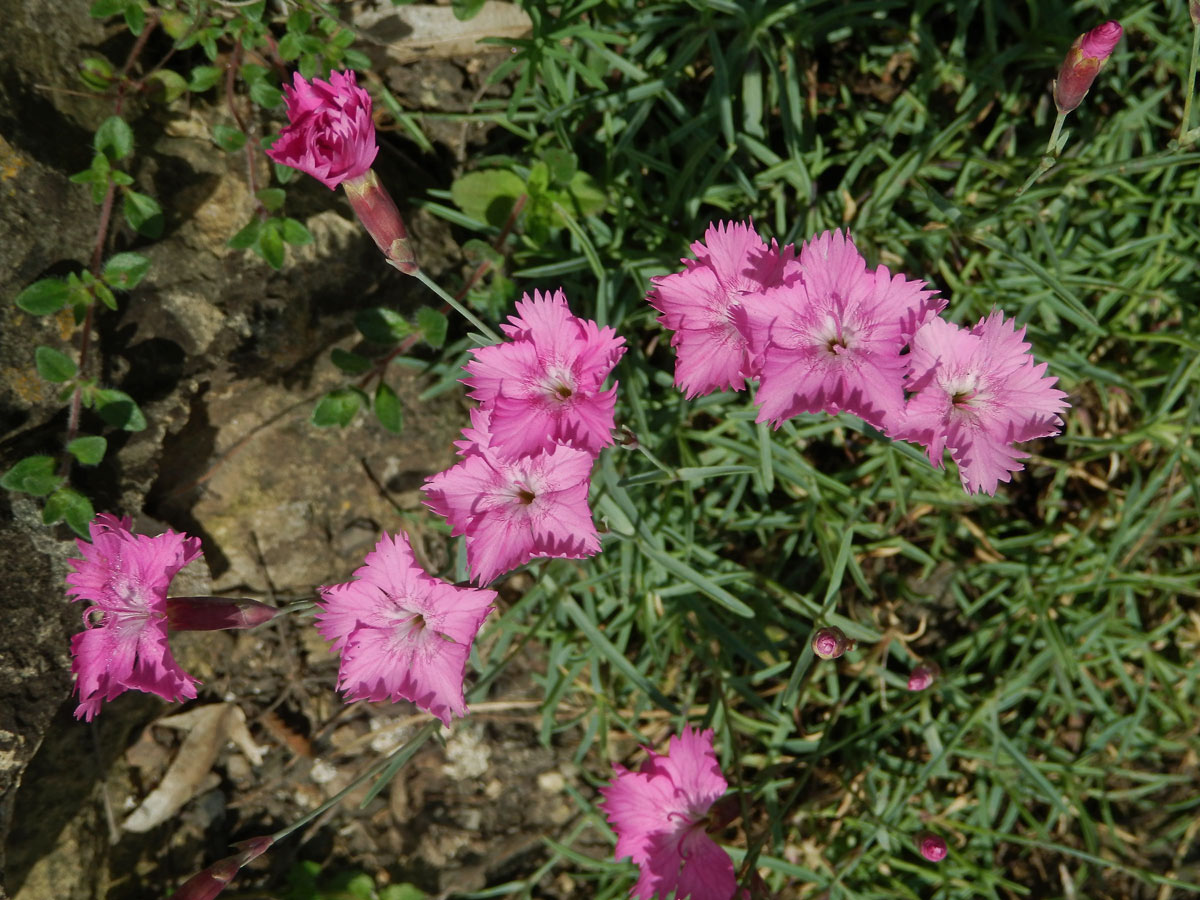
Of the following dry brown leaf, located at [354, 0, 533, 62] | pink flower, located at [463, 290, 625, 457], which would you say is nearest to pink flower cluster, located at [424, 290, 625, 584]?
pink flower, located at [463, 290, 625, 457]

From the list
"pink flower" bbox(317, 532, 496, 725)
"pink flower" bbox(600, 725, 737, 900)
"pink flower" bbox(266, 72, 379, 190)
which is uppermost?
"pink flower" bbox(266, 72, 379, 190)

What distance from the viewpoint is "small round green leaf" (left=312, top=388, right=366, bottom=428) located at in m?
2.19

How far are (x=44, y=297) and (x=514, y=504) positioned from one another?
1239mm

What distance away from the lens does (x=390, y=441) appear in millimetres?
2641

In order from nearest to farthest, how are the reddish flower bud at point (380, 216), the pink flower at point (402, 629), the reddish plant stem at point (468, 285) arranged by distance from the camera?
the reddish flower bud at point (380, 216) < the pink flower at point (402, 629) < the reddish plant stem at point (468, 285)

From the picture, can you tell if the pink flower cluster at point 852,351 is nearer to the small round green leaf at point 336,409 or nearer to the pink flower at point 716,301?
the pink flower at point 716,301

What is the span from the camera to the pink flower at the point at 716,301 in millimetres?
1735

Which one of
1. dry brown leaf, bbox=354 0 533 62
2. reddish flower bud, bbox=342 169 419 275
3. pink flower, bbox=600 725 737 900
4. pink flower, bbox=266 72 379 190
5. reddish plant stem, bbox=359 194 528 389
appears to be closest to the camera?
pink flower, bbox=266 72 379 190

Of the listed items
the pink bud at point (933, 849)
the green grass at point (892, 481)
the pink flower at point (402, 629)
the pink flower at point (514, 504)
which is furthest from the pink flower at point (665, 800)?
the pink flower at point (514, 504)

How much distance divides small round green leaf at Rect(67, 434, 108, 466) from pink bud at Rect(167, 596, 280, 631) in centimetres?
48

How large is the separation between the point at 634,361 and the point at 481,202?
2.15 ft

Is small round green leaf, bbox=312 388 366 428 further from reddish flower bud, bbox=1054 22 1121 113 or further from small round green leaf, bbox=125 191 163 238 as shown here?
reddish flower bud, bbox=1054 22 1121 113

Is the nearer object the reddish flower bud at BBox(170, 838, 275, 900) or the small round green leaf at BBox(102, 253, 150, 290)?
the reddish flower bud at BBox(170, 838, 275, 900)

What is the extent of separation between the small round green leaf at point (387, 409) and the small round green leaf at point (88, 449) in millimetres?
668
